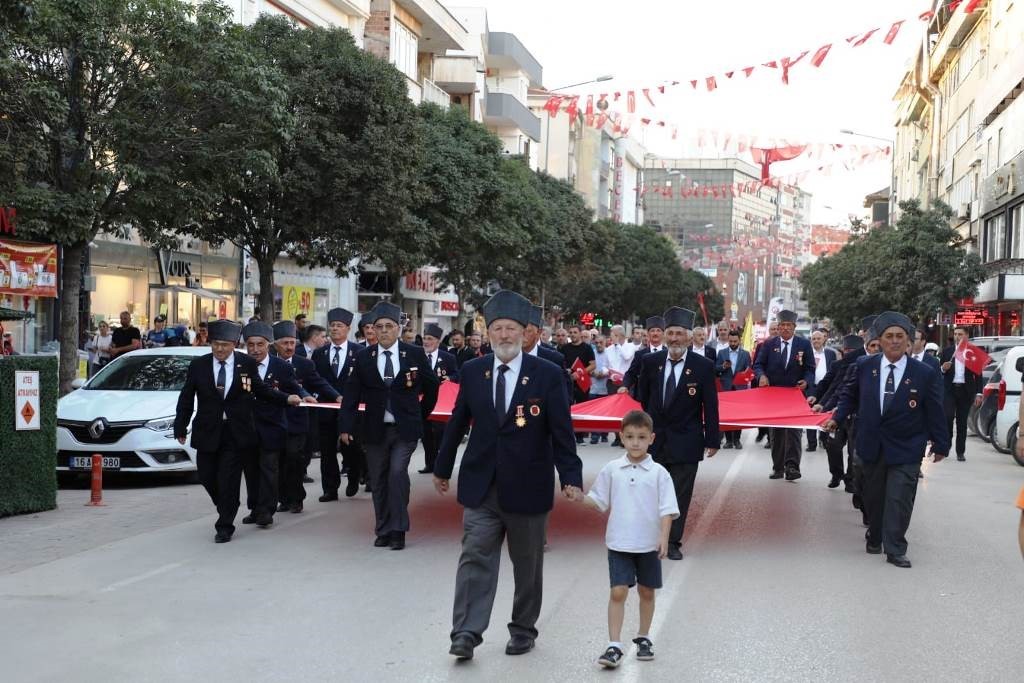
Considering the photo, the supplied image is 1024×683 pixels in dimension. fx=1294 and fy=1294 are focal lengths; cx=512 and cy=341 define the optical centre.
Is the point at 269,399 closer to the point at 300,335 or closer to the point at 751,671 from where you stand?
the point at 751,671

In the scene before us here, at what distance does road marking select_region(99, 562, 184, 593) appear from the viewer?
28.9ft

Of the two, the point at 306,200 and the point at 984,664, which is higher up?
the point at 306,200

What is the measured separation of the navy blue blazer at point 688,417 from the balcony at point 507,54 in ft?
205

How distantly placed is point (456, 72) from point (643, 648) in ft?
179

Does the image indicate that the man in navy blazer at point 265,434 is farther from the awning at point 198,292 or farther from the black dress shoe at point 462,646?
the awning at point 198,292

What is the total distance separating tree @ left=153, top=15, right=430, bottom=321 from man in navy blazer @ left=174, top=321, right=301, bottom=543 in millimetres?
13873

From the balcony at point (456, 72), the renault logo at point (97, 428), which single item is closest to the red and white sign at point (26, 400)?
the renault logo at point (97, 428)

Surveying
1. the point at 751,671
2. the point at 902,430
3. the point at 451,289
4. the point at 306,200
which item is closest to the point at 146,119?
the point at 306,200

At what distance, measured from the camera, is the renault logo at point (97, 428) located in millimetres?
14242

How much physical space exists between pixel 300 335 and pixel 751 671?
1726 centimetres

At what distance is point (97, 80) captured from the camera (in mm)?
17922

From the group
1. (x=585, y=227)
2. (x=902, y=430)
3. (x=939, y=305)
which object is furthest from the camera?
(x=585, y=227)

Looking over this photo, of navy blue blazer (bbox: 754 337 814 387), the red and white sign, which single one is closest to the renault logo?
the red and white sign

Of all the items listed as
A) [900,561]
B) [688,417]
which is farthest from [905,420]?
[688,417]
